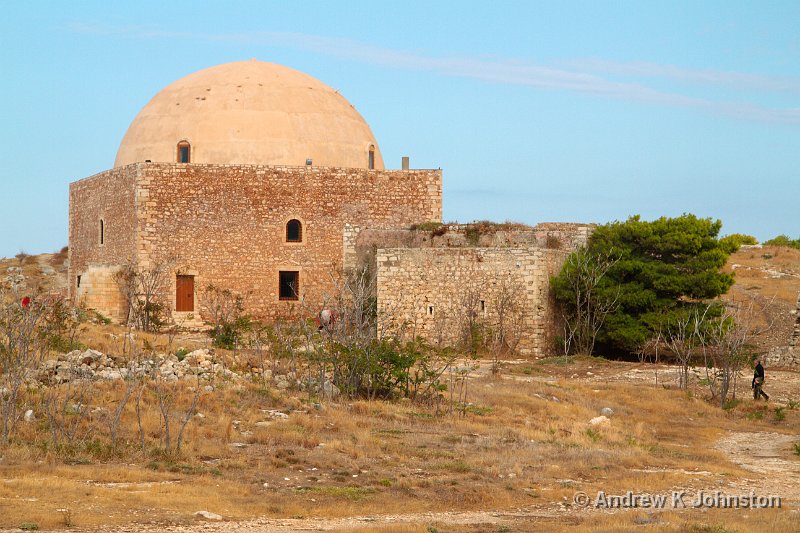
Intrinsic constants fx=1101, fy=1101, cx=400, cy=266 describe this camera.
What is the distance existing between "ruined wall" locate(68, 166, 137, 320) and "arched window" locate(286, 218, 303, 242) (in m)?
3.91

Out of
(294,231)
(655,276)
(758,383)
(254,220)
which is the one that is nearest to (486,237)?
(655,276)

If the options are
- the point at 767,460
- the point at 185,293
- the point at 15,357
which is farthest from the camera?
the point at 185,293

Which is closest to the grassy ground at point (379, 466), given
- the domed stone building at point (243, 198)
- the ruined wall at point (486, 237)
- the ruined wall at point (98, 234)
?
the ruined wall at point (486, 237)

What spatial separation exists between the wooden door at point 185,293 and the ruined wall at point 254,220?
193 millimetres

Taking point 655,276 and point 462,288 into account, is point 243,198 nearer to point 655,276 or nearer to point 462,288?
point 462,288

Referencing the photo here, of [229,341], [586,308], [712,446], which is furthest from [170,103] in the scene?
[712,446]

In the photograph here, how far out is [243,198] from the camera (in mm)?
28047

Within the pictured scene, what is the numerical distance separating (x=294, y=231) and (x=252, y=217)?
45.9 inches

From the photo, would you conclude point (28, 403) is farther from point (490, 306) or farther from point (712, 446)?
point (490, 306)

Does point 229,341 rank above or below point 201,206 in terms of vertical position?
below

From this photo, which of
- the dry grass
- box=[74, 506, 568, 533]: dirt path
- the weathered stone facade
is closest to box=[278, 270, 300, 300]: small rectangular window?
the weathered stone facade

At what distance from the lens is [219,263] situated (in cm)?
2800

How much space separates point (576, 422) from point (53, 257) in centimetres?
3404

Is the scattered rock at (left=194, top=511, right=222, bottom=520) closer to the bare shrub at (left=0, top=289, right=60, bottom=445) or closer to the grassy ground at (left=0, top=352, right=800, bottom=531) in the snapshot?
the grassy ground at (left=0, top=352, right=800, bottom=531)
